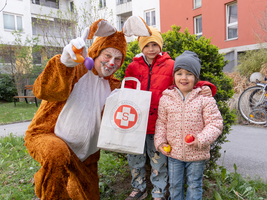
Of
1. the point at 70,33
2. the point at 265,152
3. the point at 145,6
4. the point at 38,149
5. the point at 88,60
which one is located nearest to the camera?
the point at 88,60

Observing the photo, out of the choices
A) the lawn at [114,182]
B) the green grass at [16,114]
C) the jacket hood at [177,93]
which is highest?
the jacket hood at [177,93]

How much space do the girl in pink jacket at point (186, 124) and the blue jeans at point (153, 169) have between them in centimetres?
19

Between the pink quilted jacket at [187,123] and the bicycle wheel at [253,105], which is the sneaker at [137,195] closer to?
the pink quilted jacket at [187,123]

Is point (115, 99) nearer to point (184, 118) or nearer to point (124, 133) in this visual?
point (124, 133)

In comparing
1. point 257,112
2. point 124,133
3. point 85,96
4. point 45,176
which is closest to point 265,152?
point 257,112

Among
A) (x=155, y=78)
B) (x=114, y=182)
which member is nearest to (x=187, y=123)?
(x=155, y=78)

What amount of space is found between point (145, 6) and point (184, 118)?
57.1ft

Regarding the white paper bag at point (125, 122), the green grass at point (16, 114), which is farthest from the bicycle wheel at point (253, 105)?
the green grass at point (16, 114)

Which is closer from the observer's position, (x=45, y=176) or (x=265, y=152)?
(x=45, y=176)

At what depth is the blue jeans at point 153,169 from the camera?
87.9 inches

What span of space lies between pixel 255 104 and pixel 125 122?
507 cm

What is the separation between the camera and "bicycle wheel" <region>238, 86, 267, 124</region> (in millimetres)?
5609

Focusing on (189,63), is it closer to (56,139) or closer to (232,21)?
(56,139)

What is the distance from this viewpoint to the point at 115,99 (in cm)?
207
